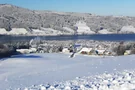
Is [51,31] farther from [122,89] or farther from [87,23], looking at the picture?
[122,89]

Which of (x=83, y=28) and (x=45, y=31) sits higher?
(x=45, y=31)

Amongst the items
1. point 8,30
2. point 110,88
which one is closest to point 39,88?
point 110,88

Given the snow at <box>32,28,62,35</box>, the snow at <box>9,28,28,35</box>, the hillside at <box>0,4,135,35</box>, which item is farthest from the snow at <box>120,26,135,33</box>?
the snow at <box>9,28,28,35</box>

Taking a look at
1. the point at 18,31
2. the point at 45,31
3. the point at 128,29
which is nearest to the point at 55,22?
the point at 45,31

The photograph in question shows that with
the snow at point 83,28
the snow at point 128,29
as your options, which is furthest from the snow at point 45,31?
the snow at point 128,29

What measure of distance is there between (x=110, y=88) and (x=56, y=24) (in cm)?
14597

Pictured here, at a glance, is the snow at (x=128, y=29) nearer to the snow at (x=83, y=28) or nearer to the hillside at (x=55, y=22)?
the hillside at (x=55, y=22)

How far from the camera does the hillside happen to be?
14725 centimetres

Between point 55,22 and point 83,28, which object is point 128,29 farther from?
point 55,22

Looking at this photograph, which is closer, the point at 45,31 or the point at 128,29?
the point at 45,31

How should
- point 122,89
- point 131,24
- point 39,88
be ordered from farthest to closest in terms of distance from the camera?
point 131,24 → point 39,88 → point 122,89

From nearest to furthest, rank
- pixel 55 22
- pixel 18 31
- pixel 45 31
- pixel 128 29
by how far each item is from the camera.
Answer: pixel 18 31
pixel 45 31
pixel 55 22
pixel 128 29

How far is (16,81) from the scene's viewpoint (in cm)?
929

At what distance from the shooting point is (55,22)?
154 metres
